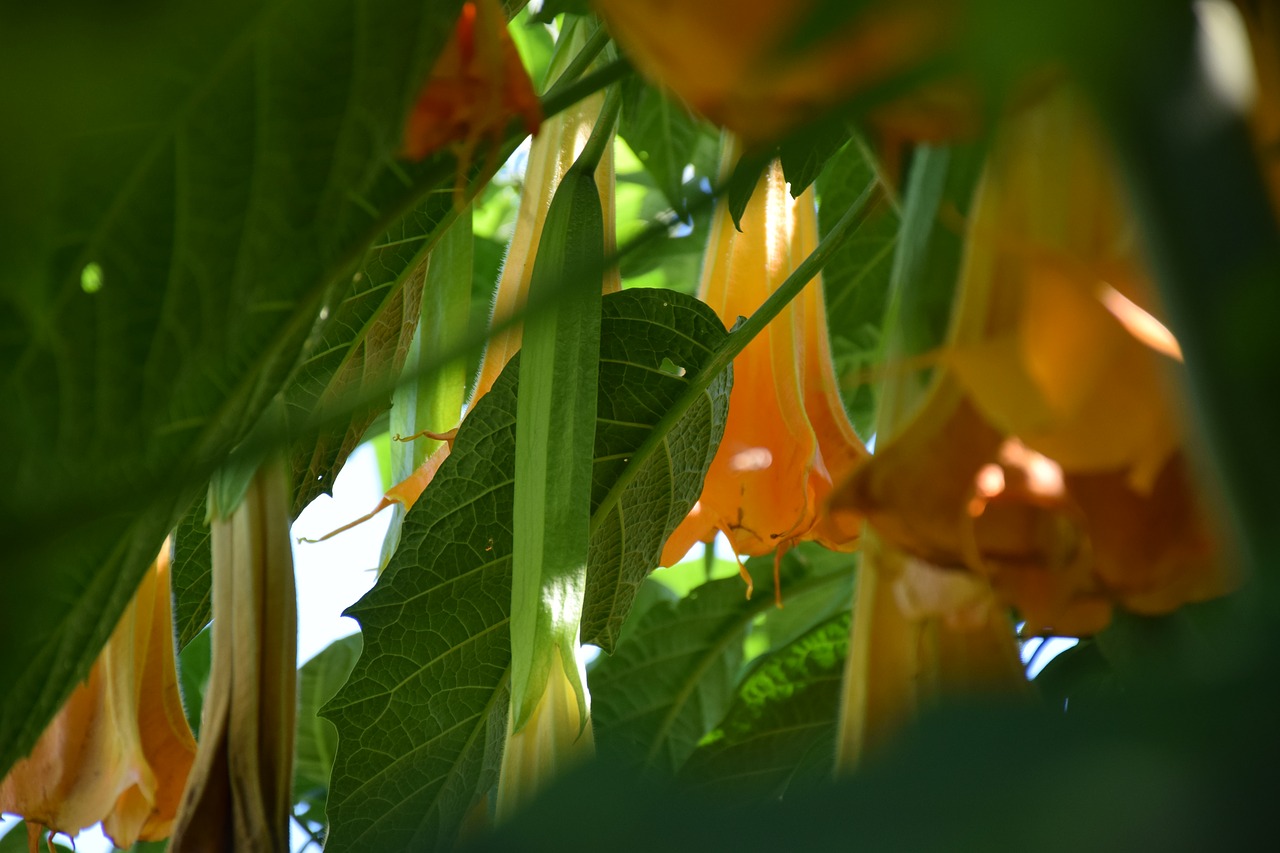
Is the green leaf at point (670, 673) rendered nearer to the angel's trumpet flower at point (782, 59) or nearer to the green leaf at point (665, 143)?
the green leaf at point (665, 143)

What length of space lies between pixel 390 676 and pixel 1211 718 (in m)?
0.61

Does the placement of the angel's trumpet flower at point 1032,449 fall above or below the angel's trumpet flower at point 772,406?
below

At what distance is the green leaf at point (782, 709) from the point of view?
36.0 inches

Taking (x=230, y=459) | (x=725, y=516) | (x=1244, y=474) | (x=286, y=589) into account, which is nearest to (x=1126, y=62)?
(x=1244, y=474)

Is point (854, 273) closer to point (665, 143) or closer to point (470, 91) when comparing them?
point (665, 143)

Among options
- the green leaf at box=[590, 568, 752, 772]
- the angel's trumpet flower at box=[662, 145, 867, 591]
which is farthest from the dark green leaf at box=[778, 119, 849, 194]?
the green leaf at box=[590, 568, 752, 772]

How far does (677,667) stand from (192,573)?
0.46 m

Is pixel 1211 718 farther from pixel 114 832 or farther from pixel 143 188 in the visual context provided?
pixel 114 832

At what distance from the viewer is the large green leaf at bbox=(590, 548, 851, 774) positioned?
1.07m

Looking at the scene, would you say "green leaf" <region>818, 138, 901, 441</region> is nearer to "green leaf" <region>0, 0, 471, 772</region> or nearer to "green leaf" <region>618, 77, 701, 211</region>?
"green leaf" <region>618, 77, 701, 211</region>

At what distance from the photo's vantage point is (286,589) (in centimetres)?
41

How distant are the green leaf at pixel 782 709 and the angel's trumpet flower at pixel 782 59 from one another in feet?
2.23

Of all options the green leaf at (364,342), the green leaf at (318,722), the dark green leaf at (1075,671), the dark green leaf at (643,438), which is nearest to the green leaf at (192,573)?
the green leaf at (364,342)

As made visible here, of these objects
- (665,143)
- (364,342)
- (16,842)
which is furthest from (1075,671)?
(16,842)
